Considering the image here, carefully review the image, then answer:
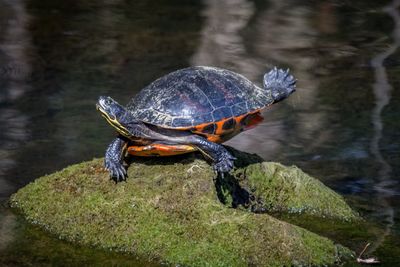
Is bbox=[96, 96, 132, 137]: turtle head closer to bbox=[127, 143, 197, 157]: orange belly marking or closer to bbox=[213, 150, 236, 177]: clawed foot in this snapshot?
bbox=[127, 143, 197, 157]: orange belly marking

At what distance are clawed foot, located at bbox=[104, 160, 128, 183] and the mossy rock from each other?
5 centimetres

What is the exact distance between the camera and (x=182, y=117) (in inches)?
225

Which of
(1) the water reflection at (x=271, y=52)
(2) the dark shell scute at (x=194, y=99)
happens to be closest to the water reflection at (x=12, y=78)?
(2) the dark shell scute at (x=194, y=99)

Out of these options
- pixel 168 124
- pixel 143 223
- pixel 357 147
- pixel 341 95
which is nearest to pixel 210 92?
pixel 168 124

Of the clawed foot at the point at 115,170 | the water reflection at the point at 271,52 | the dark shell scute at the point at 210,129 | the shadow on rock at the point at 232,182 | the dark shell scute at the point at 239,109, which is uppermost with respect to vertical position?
the dark shell scute at the point at 239,109

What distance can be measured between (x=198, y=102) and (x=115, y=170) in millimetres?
775

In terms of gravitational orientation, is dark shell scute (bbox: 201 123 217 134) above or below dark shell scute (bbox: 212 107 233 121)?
below

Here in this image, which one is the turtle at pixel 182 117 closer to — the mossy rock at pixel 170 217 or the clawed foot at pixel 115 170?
the clawed foot at pixel 115 170

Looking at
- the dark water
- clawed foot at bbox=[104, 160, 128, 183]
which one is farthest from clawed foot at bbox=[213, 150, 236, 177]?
the dark water

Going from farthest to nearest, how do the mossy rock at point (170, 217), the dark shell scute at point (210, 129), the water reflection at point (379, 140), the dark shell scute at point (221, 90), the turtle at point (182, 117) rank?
the water reflection at point (379, 140) → the dark shell scute at point (221, 90) → the dark shell scute at point (210, 129) → the turtle at point (182, 117) → the mossy rock at point (170, 217)

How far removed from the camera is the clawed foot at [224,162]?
5.55 metres

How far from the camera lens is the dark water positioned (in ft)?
23.4

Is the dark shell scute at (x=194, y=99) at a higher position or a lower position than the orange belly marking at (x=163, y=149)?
higher

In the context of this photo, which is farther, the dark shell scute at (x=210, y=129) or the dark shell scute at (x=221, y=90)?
the dark shell scute at (x=221, y=90)
